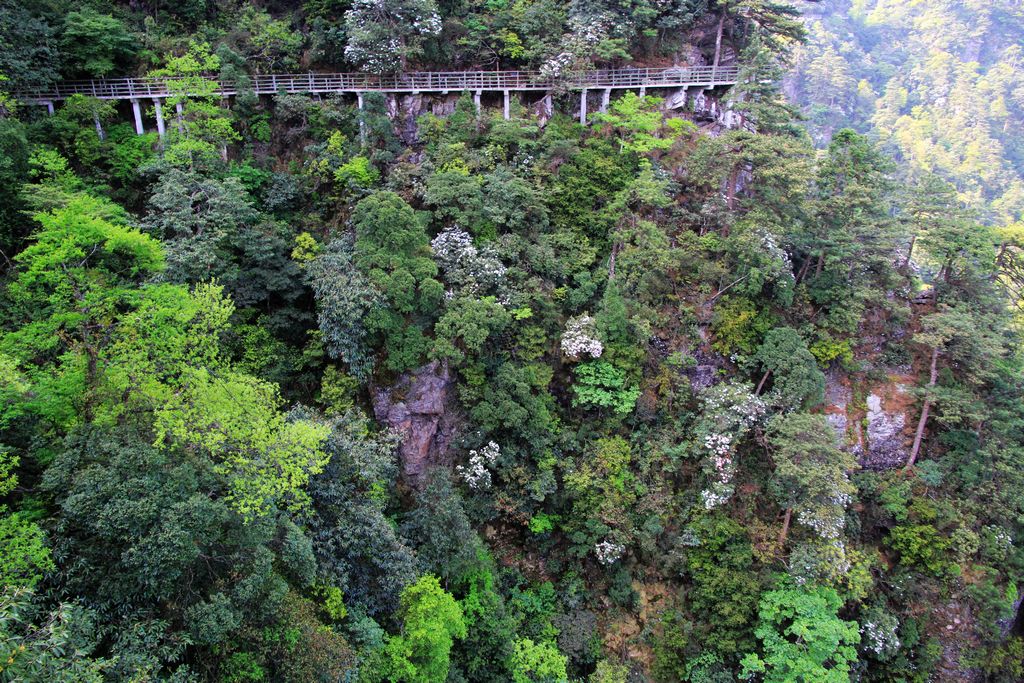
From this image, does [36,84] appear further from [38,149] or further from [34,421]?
[34,421]

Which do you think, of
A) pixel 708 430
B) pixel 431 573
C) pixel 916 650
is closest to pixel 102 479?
pixel 431 573

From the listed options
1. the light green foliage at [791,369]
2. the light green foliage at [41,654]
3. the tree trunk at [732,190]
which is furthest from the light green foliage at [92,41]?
the light green foliage at [791,369]

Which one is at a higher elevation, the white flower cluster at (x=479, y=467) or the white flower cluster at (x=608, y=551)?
the white flower cluster at (x=479, y=467)

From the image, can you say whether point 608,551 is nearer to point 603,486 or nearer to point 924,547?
point 603,486

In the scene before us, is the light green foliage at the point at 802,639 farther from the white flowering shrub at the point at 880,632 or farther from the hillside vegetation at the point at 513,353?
the white flowering shrub at the point at 880,632

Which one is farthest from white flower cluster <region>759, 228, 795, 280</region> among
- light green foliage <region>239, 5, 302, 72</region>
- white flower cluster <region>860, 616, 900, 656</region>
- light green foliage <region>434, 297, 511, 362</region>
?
light green foliage <region>239, 5, 302, 72</region>

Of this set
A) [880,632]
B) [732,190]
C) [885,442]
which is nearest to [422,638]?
[880,632]
